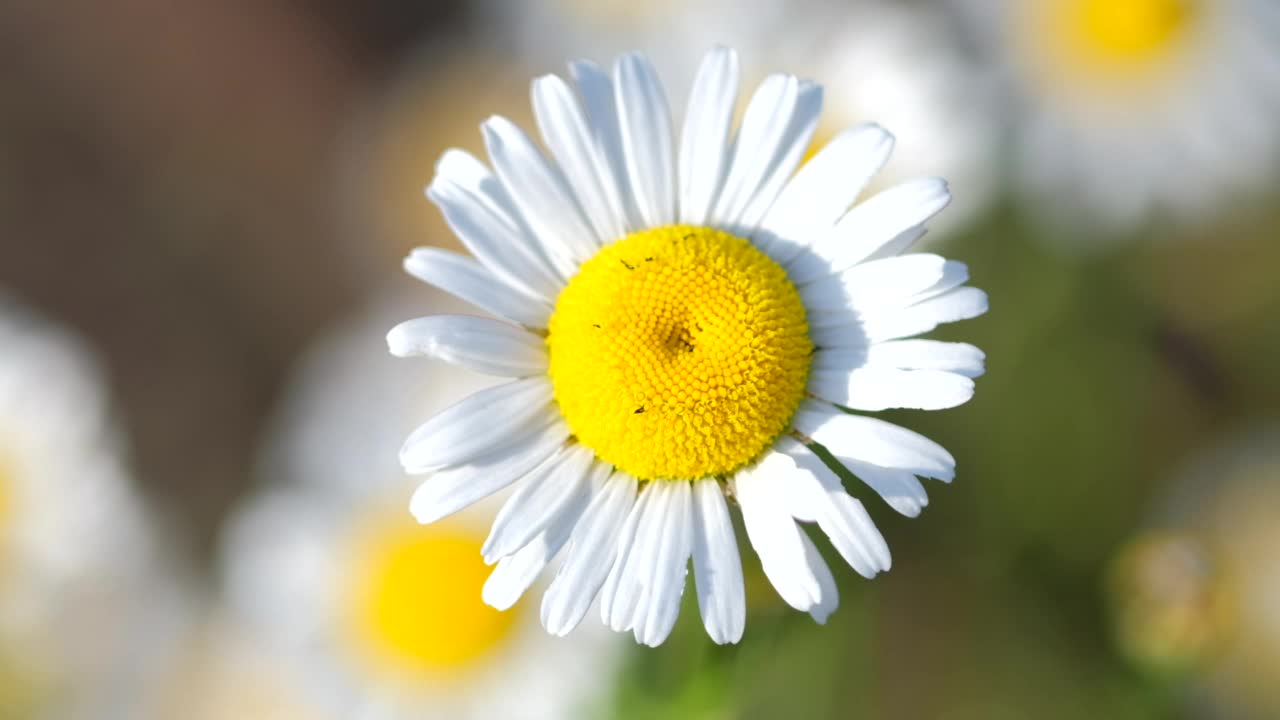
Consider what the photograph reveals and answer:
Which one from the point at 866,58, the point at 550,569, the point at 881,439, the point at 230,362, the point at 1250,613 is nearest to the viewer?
the point at 881,439

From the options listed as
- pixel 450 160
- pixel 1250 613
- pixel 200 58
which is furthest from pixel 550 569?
pixel 200 58

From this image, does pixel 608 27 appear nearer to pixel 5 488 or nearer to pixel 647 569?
pixel 5 488

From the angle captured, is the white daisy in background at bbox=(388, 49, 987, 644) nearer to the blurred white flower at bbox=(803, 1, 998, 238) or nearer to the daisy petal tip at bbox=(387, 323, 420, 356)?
the daisy petal tip at bbox=(387, 323, 420, 356)

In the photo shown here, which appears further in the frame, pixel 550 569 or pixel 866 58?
pixel 866 58

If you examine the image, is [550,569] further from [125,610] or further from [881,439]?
[125,610]

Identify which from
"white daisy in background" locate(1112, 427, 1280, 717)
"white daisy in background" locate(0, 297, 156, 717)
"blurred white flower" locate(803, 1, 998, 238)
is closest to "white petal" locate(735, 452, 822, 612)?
"white daisy in background" locate(1112, 427, 1280, 717)

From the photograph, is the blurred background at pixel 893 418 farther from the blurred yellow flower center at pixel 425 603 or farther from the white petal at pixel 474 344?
the white petal at pixel 474 344
